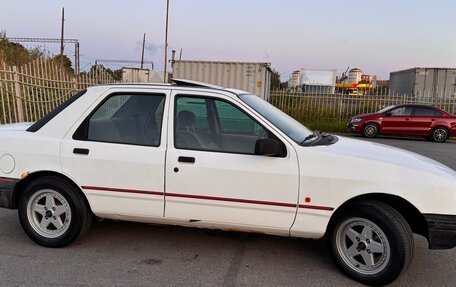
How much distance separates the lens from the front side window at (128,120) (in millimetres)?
3899

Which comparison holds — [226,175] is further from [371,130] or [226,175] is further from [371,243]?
[371,130]

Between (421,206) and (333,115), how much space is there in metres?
16.7

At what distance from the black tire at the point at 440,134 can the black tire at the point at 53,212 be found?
51.0 ft

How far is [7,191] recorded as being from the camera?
4.10 m

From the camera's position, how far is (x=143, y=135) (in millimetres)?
3910

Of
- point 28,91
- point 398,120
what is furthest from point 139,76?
point 398,120

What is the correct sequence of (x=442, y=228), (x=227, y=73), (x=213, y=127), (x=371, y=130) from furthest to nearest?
(x=227, y=73), (x=371, y=130), (x=213, y=127), (x=442, y=228)

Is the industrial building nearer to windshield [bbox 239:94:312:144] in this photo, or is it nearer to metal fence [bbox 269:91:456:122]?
metal fence [bbox 269:91:456:122]

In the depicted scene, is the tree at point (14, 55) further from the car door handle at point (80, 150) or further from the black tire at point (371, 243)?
the black tire at point (371, 243)

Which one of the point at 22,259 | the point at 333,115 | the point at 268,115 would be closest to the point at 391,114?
the point at 333,115

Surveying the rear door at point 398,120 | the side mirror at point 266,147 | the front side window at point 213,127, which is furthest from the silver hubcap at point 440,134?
the side mirror at point 266,147

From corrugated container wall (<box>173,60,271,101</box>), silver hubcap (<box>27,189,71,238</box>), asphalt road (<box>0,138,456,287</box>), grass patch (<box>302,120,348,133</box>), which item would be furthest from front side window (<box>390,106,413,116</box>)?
silver hubcap (<box>27,189,71,238</box>)

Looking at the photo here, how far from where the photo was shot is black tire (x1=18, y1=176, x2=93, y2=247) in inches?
156

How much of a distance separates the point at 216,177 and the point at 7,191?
2.19 meters
